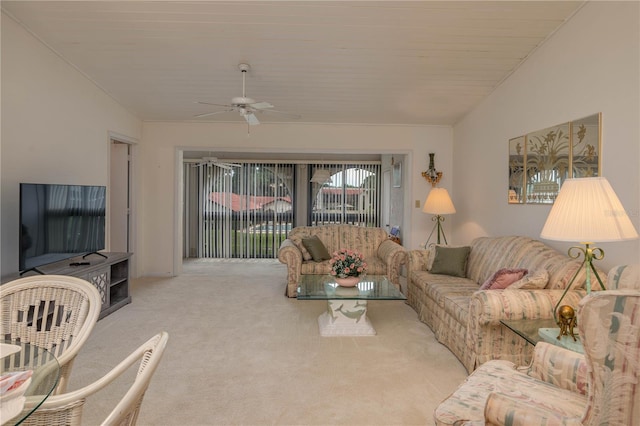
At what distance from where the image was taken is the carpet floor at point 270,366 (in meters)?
2.19

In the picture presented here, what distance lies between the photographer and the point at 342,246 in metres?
5.50

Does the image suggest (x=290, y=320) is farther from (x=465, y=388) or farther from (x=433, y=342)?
(x=465, y=388)

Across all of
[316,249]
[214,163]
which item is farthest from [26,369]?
[214,163]

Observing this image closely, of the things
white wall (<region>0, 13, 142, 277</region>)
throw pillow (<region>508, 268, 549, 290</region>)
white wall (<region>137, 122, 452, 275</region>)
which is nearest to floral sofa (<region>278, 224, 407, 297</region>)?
white wall (<region>137, 122, 452, 275</region>)

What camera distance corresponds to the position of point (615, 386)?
3.38 ft

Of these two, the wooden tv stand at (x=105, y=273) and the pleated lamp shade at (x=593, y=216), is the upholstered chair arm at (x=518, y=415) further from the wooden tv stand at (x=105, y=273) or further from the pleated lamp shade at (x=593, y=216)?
the wooden tv stand at (x=105, y=273)

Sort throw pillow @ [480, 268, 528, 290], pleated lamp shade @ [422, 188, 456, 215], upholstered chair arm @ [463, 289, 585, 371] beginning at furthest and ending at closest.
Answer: pleated lamp shade @ [422, 188, 456, 215], throw pillow @ [480, 268, 528, 290], upholstered chair arm @ [463, 289, 585, 371]

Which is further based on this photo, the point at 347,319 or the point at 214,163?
the point at 214,163

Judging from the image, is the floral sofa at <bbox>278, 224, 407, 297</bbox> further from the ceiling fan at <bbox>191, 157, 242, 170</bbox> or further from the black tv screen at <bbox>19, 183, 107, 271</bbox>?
the ceiling fan at <bbox>191, 157, 242, 170</bbox>

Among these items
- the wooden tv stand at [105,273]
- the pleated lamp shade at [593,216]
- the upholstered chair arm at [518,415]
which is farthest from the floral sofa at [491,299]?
the wooden tv stand at [105,273]

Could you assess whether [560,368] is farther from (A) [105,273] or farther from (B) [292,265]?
(A) [105,273]

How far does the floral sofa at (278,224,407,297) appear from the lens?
15.5 feet

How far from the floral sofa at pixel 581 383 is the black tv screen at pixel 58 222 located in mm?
3443

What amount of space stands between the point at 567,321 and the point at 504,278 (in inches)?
34.4
